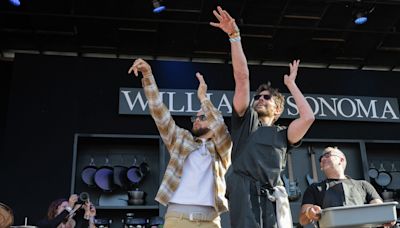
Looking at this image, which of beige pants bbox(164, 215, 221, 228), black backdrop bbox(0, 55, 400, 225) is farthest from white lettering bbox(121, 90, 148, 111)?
beige pants bbox(164, 215, 221, 228)

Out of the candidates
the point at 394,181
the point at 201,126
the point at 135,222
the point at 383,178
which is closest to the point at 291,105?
the point at 383,178

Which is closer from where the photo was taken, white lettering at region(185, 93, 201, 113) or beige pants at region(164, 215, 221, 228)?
beige pants at region(164, 215, 221, 228)

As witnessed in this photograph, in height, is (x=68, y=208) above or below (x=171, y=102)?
below

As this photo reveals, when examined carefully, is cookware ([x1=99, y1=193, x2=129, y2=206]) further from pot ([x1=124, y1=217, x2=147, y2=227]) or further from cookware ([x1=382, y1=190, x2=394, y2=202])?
cookware ([x1=382, y1=190, x2=394, y2=202])

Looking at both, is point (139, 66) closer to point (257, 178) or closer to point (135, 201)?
point (257, 178)

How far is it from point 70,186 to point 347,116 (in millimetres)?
2955

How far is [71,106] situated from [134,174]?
36.5 inches

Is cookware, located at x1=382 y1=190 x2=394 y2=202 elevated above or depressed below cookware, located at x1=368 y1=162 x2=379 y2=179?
below

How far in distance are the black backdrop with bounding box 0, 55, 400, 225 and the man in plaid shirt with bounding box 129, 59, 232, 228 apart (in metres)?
2.56

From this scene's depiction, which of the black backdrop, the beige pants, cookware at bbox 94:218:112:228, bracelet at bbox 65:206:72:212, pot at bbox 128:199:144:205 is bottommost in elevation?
the beige pants

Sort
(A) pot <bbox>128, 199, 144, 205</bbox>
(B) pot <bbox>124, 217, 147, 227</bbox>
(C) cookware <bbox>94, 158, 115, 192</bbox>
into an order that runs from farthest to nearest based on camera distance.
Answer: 1. (C) cookware <bbox>94, 158, 115, 192</bbox>
2. (A) pot <bbox>128, 199, 144, 205</bbox>
3. (B) pot <bbox>124, 217, 147, 227</bbox>

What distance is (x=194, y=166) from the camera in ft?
7.95

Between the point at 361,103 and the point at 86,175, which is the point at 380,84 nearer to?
the point at 361,103

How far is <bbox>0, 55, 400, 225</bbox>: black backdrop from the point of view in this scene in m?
4.72
